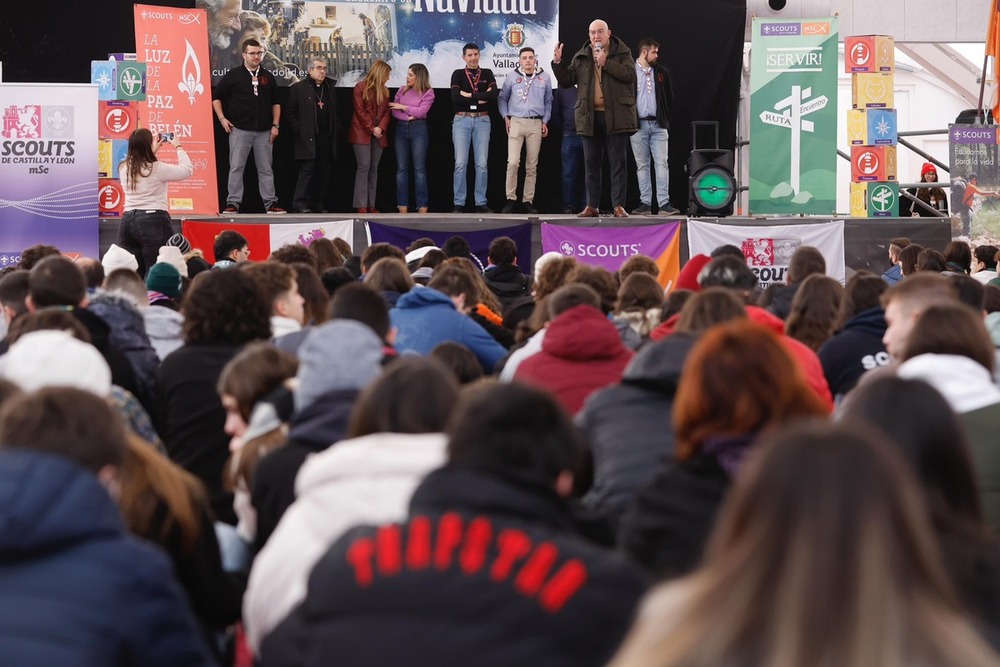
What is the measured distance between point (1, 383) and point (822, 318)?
3477 millimetres

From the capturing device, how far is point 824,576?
4.60 ft

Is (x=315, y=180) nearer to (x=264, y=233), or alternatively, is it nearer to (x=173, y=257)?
(x=264, y=233)

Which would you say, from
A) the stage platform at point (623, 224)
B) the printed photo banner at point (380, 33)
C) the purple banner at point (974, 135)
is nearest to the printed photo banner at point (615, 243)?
the stage platform at point (623, 224)

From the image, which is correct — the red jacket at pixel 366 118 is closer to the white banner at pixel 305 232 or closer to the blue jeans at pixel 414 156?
the blue jeans at pixel 414 156

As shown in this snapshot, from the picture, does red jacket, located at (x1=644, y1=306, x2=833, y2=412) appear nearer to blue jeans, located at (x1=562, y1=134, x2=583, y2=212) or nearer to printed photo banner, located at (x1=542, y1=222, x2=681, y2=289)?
printed photo banner, located at (x1=542, y1=222, x2=681, y2=289)

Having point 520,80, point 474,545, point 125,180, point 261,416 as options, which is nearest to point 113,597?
point 474,545

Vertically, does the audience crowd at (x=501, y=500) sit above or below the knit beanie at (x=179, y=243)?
below

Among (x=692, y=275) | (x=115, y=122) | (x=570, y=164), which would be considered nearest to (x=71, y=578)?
(x=692, y=275)

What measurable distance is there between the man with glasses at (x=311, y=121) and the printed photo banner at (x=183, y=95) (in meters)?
0.86

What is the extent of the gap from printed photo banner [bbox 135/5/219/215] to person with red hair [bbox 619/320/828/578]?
10231 millimetres

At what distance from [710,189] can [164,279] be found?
719 cm

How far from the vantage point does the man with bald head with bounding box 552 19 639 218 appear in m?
12.1

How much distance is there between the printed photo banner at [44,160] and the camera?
10.2m

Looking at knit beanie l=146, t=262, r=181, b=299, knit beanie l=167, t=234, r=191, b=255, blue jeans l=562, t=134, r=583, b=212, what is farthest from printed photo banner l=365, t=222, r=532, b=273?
knit beanie l=146, t=262, r=181, b=299
